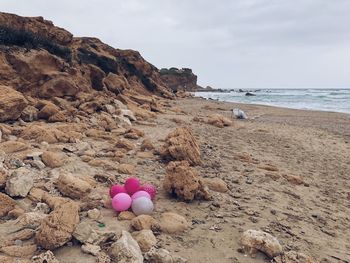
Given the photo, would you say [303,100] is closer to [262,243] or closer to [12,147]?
[12,147]

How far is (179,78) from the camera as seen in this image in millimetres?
63875

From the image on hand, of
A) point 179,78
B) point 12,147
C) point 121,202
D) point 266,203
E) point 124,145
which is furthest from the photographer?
point 179,78

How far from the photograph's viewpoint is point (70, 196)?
401 cm

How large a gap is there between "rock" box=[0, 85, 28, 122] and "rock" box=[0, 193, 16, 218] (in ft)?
12.1

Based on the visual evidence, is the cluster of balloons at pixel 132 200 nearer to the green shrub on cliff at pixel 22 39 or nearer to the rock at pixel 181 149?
the rock at pixel 181 149

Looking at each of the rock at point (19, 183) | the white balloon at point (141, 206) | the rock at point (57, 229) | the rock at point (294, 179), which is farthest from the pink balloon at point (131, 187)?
the rock at point (294, 179)

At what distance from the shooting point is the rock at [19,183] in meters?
3.74

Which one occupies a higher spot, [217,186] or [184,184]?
[184,184]

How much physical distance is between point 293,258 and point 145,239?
1.38 meters

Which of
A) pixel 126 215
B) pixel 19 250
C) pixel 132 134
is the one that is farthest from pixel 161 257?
pixel 132 134

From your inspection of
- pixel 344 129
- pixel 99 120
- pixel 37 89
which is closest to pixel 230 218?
pixel 99 120

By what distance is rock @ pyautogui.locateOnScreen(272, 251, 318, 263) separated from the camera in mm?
3092

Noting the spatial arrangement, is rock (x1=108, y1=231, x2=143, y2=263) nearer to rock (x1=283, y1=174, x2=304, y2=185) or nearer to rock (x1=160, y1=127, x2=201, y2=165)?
rock (x1=160, y1=127, x2=201, y2=165)

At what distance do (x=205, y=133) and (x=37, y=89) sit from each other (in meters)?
4.95
